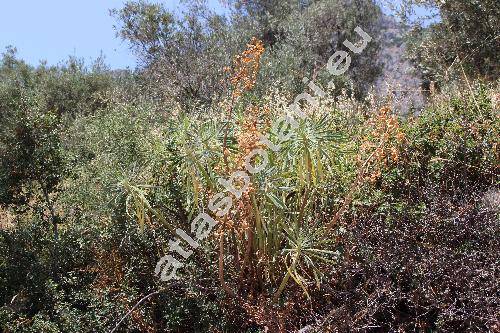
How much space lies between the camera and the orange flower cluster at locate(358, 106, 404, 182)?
20.0ft

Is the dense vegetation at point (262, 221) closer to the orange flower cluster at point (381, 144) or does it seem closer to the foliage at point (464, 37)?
the orange flower cluster at point (381, 144)

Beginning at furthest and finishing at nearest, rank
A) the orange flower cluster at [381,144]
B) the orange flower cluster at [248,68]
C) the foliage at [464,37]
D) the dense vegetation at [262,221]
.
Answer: the foliage at [464,37] → the orange flower cluster at [381,144] → the dense vegetation at [262,221] → the orange flower cluster at [248,68]

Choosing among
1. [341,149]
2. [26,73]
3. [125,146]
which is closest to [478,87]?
[341,149]

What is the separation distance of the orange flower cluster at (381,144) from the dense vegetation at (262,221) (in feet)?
0.11

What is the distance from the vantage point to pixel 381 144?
239 inches

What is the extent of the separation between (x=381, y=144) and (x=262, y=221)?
1527mm

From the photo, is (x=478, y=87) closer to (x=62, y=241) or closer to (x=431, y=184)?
(x=431, y=184)

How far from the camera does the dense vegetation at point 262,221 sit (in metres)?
5.59

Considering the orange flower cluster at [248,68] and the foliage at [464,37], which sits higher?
the orange flower cluster at [248,68]

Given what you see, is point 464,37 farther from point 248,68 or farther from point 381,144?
point 248,68

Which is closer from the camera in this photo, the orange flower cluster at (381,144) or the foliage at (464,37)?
the orange flower cluster at (381,144)

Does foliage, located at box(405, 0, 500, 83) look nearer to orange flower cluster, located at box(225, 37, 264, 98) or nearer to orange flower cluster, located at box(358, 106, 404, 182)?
orange flower cluster, located at box(358, 106, 404, 182)

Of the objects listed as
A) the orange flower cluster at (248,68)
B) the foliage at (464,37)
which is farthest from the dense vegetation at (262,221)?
the foliage at (464,37)

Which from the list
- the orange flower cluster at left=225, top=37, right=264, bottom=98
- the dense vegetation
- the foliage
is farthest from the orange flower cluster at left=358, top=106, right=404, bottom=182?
the foliage
